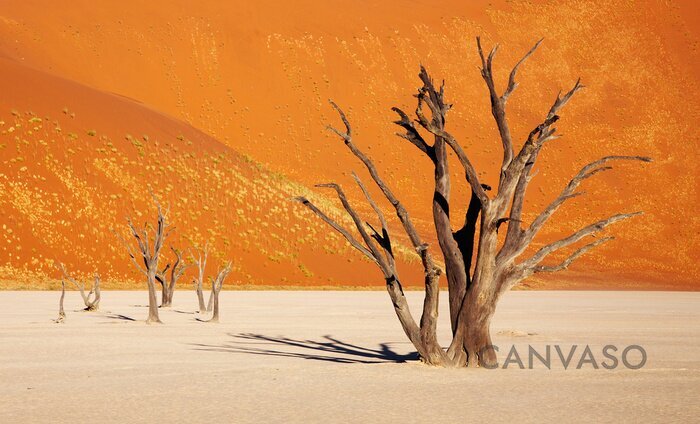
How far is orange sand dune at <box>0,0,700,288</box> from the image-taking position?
75.6 meters

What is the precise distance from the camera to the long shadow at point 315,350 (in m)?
14.4

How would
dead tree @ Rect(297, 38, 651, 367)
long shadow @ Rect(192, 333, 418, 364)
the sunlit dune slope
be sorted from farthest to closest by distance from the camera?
1. the sunlit dune slope
2. long shadow @ Rect(192, 333, 418, 364)
3. dead tree @ Rect(297, 38, 651, 367)

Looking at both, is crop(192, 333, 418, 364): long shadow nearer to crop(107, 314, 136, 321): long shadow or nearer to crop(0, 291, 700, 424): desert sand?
crop(0, 291, 700, 424): desert sand

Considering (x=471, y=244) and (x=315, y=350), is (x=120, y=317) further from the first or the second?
(x=471, y=244)

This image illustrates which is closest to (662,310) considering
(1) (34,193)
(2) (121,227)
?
(2) (121,227)

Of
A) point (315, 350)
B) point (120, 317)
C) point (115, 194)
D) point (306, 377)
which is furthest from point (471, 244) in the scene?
point (115, 194)

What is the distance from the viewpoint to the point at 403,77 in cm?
8581

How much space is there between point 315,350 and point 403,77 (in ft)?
236

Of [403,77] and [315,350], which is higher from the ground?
[403,77]

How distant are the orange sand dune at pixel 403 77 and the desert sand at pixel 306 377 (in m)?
49.7

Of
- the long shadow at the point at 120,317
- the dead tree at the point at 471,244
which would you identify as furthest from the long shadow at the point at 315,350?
the long shadow at the point at 120,317

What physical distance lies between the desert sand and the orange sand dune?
4972 centimetres

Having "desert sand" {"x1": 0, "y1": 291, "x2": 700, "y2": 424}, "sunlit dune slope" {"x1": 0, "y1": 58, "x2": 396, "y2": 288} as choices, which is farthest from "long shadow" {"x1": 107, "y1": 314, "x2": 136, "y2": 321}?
"sunlit dune slope" {"x1": 0, "y1": 58, "x2": 396, "y2": 288}

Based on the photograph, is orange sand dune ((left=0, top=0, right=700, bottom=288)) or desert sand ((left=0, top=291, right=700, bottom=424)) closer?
desert sand ((left=0, top=291, right=700, bottom=424))
